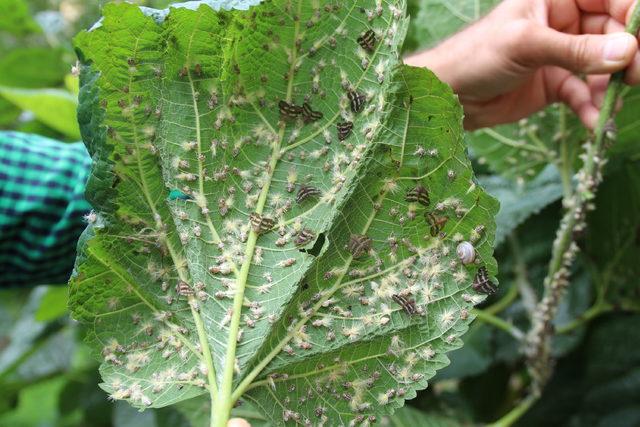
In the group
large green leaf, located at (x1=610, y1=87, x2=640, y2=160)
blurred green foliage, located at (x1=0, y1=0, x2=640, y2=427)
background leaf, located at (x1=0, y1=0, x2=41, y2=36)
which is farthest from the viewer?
background leaf, located at (x1=0, y1=0, x2=41, y2=36)

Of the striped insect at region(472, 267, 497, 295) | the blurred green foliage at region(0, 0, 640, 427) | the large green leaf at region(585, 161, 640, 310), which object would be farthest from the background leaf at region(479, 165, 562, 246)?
the striped insect at region(472, 267, 497, 295)

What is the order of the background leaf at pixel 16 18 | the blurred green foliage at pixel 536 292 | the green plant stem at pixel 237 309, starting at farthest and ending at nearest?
the background leaf at pixel 16 18 → the blurred green foliage at pixel 536 292 → the green plant stem at pixel 237 309

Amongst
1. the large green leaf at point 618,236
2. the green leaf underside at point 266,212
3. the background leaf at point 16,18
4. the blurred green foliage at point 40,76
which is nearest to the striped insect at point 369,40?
the green leaf underside at point 266,212

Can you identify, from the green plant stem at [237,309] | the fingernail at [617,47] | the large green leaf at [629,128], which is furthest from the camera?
the large green leaf at [629,128]

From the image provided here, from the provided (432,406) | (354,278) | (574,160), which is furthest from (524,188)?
(354,278)

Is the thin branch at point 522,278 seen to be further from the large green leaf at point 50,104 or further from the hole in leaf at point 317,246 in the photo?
the large green leaf at point 50,104

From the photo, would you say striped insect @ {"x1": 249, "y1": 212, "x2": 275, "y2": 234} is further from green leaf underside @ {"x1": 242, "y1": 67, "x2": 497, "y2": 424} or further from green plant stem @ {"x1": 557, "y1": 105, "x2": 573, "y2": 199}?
green plant stem @ {"x1": 557, "y1": 105, "x2": 573, "y2": 199}

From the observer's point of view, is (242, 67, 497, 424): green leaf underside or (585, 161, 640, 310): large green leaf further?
(585, 161, 640, 310): large green leaf
